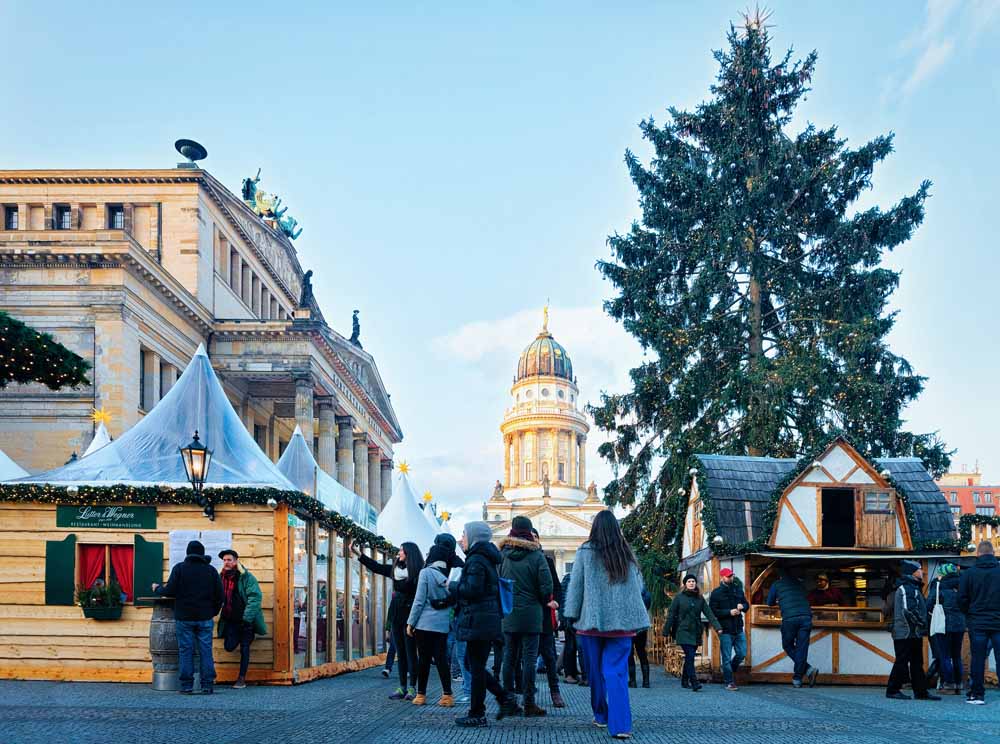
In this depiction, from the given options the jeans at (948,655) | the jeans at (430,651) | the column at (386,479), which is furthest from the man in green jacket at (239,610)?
the column at (386,479)

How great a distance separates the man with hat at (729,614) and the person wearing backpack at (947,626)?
2559mm

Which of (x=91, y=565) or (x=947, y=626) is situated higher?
(x=91, y=565)

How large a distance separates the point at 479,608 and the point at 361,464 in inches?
2165

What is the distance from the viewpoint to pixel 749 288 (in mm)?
30828

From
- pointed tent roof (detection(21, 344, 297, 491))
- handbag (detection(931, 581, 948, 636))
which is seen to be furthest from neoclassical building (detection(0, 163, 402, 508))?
handbag (detection(931, 581, 948, 636))

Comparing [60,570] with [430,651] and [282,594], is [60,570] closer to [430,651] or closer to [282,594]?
[282,594]

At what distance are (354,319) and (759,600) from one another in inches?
1869

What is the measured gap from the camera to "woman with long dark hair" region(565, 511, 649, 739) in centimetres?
899

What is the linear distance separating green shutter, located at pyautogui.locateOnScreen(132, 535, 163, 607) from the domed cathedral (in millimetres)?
111636

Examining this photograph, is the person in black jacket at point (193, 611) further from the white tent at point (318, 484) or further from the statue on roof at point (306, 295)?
the statue on roof at point (306, 295)

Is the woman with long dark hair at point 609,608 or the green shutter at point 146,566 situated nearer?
the woman with long dark hair at point 609,608

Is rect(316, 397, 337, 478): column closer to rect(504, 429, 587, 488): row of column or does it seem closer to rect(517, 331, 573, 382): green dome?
rect(504, 429, 587, 488): row of column

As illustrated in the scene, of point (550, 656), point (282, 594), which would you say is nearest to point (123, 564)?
point (282, 594)

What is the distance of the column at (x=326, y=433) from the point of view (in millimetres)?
53719
